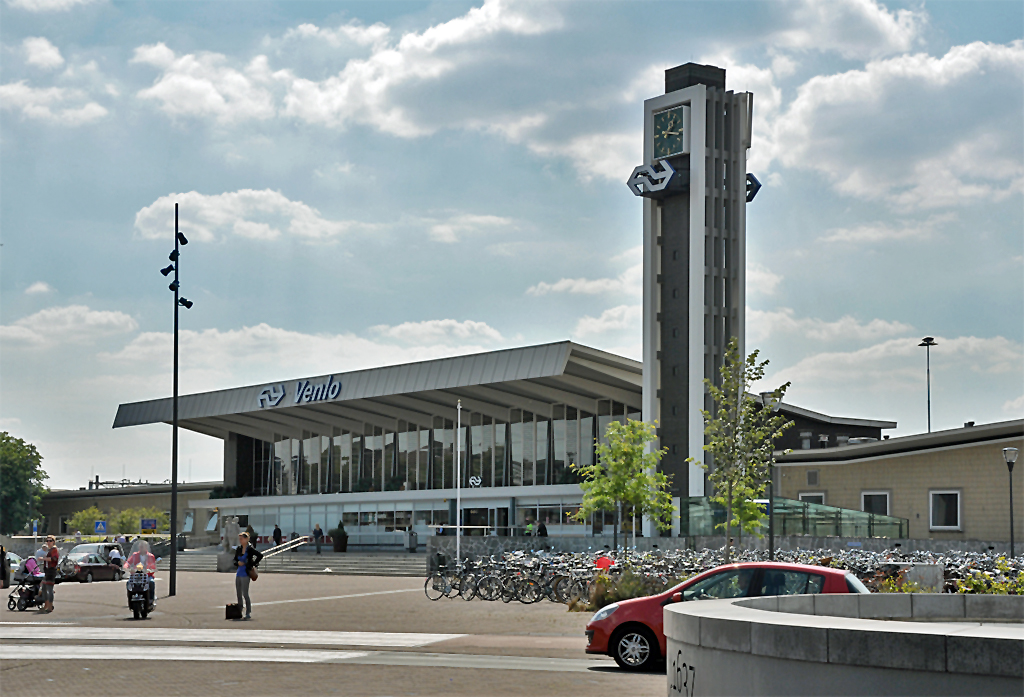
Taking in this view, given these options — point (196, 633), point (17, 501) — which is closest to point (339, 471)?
point (17, 501)

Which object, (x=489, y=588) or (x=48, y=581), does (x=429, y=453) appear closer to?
(x=489, y=588)

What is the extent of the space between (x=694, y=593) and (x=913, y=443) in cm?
3085

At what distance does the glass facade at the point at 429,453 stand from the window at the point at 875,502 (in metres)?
15.2

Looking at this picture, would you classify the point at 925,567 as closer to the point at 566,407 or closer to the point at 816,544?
the point at 816,544

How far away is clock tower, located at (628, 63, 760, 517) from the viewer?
50625 millimetres

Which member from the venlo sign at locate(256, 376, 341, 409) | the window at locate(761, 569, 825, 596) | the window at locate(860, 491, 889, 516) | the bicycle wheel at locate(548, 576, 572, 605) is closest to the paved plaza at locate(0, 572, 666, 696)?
the bicycle wheel at locate(548, 576, 572, 605)

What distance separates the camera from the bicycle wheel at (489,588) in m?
29.8

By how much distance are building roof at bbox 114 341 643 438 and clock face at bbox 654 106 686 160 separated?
948cm

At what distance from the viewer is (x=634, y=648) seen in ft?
48.6

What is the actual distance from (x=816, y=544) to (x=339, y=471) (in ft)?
138

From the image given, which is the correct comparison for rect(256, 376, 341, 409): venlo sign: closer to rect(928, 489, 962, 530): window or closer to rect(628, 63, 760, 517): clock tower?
rect(628, 63, 760, 517): clock tower

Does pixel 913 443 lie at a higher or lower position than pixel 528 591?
higher

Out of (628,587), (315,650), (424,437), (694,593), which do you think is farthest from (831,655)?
(424,437)

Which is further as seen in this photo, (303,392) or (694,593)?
(303,392)
